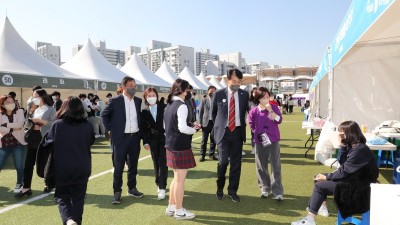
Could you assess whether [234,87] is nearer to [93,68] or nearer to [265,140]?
[265,140]

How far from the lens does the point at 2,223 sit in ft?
13.2

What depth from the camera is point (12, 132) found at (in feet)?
17.0

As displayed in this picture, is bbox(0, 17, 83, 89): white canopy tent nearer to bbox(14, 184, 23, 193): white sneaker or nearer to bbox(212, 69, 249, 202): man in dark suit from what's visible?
bbox(14, 184, 23, 193): white sneaker

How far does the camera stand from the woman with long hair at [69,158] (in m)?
→ 3.12

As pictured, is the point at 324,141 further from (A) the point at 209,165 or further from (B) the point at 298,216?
(B) the point at 298,216

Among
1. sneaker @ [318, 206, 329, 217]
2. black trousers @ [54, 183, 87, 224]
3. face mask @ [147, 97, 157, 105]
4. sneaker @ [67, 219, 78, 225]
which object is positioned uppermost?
face mask @ [147, 97, 157, 105]

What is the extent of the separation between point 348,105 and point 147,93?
5.90m

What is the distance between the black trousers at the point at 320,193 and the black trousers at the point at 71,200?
102 inches

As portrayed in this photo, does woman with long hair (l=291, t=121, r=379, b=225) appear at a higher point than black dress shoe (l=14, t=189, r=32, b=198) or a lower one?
higher

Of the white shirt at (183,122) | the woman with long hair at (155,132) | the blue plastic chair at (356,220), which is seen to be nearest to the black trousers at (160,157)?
the woman with long hair at (155,132)

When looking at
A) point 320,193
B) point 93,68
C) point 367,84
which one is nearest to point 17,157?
point 320,193

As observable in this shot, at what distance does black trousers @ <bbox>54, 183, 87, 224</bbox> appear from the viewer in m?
3.10

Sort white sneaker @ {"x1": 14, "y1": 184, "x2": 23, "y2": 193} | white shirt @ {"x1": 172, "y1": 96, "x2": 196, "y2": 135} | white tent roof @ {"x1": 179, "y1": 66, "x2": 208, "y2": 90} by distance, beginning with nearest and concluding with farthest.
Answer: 1. white shirt @ {"x1": 172, "y1": 96, "x2": 196, "y2": 135}
2. white sneaker @ {"x1": 14, "y1": 184, "x2": 23, "y2": 193}
3. white tent roof @ {"x1": 179, "y1": 66, "x2": 208, "y2": 90}

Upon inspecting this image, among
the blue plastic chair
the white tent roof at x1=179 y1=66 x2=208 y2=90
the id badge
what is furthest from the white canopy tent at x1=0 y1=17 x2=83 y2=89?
the white tent roof at x1=179 y1=66 x2=208 y2=90
